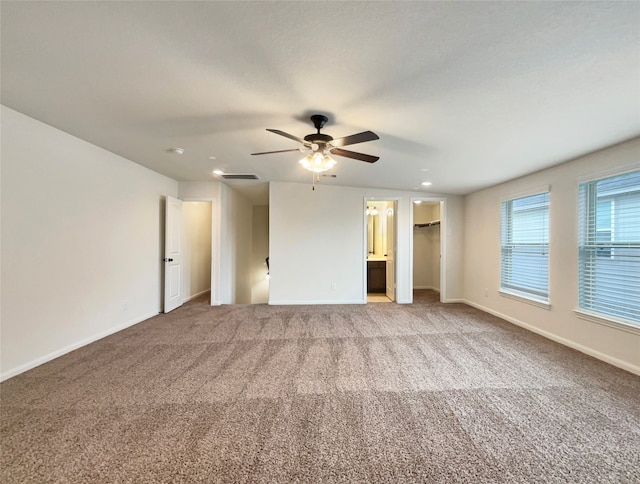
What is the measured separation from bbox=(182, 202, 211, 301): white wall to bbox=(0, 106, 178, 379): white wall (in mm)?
Answer: 1419

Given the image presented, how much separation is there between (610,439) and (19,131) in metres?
5.42

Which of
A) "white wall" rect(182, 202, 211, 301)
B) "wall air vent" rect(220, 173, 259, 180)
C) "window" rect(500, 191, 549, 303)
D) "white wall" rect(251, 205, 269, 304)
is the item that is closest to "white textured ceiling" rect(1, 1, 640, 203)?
"window" rect(500, 191, 549, 303)

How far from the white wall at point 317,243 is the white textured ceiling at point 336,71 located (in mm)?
2327

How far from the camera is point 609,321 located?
277cm

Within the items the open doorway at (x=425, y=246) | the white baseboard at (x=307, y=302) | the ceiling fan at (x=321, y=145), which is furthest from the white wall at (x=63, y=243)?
the open doorway at (x=425, y=246)

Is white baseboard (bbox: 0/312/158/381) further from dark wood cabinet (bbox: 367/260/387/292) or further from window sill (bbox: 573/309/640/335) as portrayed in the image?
window sill (bbox: 573/309/640/335)

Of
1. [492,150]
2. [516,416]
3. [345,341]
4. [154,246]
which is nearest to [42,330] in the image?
[154,246]

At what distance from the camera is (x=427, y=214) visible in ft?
23.7

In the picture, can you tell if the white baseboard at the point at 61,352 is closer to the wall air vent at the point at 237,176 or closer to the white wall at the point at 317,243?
the white wall at the point at 317,243

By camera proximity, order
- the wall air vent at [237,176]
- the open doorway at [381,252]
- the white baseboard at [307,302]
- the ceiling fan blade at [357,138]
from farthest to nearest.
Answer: the open doorway at [381,252] → the white baseboard at [307,302] → the wall air vent at [237,176] → the ceiling fan blade at [357,138]

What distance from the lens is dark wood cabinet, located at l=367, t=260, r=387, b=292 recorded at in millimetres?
6539

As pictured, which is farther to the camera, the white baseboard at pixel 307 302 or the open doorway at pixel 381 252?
the open doorway at pixel 381 252

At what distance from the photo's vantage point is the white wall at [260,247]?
8229mm

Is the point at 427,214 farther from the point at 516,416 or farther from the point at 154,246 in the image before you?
the point at 154,246
